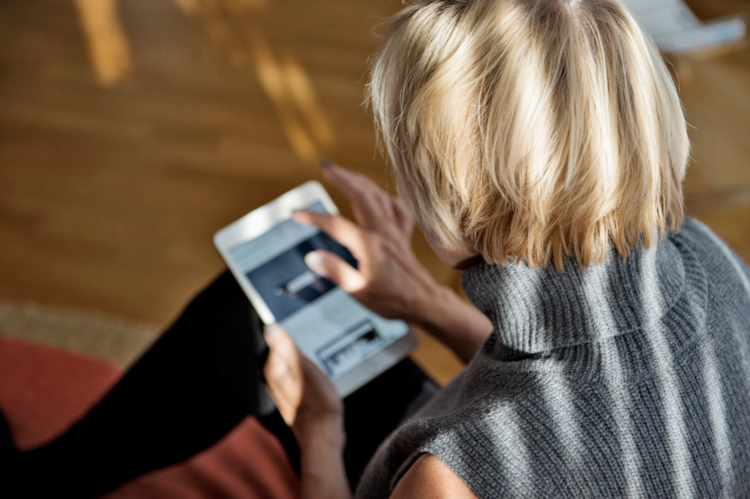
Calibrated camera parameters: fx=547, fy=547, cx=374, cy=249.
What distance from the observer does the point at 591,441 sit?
48cm

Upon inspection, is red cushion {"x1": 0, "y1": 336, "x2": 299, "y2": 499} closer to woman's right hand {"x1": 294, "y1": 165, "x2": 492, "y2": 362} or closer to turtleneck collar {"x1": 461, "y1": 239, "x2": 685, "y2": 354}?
woman's right hand {"x1": 294, "y1": 165, "x2": 492, "y2": 362}

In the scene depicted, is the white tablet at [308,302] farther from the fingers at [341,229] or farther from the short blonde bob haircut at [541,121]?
the short blonde bob haircut at [541,121]

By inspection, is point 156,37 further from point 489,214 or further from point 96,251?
point 489,214

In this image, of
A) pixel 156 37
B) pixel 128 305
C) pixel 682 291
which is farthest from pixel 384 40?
pixel 156 37

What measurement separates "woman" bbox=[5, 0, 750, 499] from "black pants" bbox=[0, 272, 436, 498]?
0.27 m

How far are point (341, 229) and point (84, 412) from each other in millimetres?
757

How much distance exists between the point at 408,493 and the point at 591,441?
6.7 inches

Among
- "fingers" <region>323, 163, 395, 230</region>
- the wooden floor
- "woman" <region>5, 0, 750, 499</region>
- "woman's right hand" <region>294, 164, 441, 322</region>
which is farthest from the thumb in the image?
the wooden floor

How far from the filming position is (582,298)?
525 millimetres

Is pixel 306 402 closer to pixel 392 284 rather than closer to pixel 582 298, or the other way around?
pixel 392 284

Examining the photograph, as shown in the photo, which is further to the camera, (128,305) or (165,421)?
(128,305)

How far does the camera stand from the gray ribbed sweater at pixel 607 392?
482 mm

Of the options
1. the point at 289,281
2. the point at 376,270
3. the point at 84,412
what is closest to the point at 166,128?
the point at 84,412

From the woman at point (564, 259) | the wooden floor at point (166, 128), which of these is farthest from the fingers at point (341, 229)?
the wooden floor at point (166, 128)
